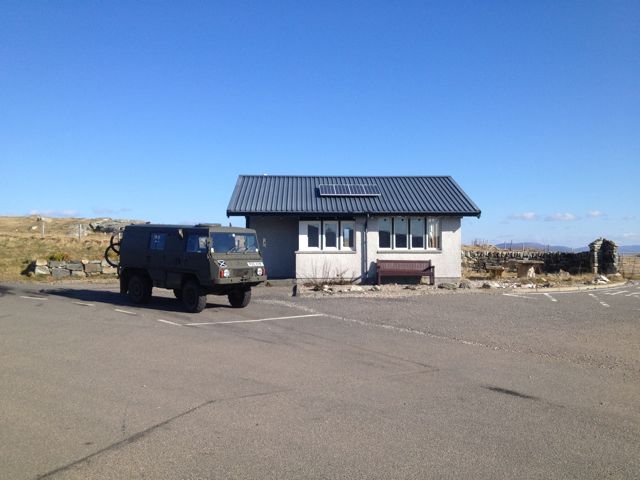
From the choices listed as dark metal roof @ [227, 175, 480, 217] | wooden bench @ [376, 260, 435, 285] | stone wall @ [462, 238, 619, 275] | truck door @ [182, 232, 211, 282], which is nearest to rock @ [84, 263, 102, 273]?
dark metal roof @ [227, 175, 480, 217]

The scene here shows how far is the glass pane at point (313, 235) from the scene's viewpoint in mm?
23548

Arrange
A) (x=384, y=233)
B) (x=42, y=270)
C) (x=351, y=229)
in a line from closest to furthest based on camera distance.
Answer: (x=351, y=229) < (x=384, y=233) < (x=42, y=270)

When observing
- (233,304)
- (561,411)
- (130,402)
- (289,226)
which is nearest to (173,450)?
(130,402)

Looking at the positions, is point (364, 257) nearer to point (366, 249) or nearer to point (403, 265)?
point (366, 249)

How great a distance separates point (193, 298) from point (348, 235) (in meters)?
9.99

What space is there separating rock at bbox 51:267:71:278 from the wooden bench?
14883mm

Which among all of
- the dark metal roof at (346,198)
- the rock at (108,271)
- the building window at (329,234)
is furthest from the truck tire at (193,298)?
the rock at (108,271)

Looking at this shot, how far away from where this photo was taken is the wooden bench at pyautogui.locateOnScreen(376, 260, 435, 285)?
22.7 m

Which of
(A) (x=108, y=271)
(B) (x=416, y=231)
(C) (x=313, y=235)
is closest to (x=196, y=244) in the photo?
(C) (x=313, y=235)

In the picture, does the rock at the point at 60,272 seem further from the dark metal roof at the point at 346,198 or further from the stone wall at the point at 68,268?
the dark metal roof at the point at 346,198

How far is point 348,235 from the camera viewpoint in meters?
23.7

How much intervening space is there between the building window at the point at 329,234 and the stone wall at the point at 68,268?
35.2ft

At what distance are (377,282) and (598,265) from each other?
1541 centimetres

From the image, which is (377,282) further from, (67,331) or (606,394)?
(606,394)
